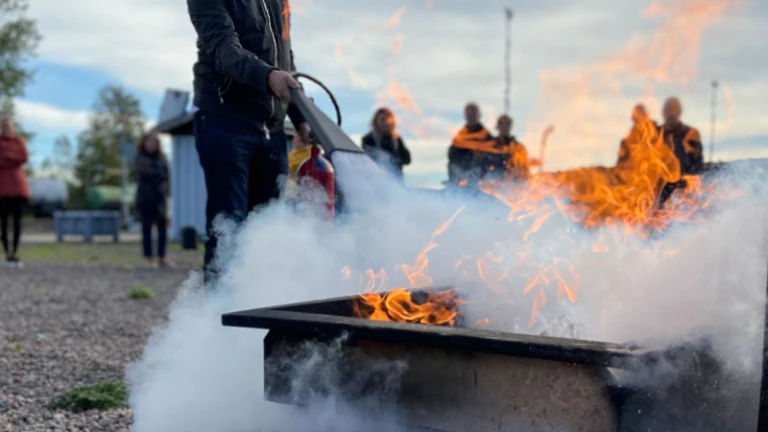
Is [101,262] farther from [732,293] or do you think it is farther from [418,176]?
[732,293]

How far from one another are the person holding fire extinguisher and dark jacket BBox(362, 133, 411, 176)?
2626 millimetres

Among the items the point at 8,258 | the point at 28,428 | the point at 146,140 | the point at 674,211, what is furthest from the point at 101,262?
the point at 674,211

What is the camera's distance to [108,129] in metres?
62.2

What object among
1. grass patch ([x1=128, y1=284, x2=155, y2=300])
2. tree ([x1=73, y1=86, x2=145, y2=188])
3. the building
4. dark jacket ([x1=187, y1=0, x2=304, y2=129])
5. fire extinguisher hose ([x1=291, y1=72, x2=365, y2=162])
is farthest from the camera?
tree ([x1=73, y1=86, x2=145, y2=188])

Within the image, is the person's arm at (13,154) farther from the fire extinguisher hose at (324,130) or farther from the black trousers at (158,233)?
the fire extinguisher hose at (324,130)

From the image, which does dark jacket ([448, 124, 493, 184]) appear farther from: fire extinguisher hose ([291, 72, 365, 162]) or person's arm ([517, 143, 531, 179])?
fire extinguisher hose ([291, 72, 365, 162])

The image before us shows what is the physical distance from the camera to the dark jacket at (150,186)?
11234 millimetres

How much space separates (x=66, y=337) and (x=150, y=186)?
5891 mm

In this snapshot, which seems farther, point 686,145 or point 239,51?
point 686,145

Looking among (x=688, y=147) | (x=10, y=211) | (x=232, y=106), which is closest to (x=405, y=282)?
(x=232, y=106)

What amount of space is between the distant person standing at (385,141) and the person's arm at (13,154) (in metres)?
6.15

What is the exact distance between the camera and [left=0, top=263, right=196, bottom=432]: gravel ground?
3506 millimetres

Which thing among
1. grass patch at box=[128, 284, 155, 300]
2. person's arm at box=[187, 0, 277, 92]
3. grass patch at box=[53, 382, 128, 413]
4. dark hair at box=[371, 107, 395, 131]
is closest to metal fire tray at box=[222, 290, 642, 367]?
person's arm at box=[187, 0, 277, 92]

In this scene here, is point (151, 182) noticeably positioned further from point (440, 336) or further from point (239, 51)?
point (440, 336)
